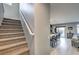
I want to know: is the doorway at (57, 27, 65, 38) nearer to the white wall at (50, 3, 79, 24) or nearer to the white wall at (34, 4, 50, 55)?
the white wall at (50, 3, 79, 24)

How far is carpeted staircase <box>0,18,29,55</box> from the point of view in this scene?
290cm

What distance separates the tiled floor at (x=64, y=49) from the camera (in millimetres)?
2682

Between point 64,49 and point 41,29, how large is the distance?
0.76 m

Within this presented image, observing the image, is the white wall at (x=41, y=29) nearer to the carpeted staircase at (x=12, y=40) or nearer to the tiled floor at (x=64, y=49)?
the tiled floor at (x=64, y=49)

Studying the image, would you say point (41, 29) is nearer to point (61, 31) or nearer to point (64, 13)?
point (61, 31)

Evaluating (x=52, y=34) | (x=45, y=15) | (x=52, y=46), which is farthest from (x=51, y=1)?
(x=52, y=46)

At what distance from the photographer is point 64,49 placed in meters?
2.77

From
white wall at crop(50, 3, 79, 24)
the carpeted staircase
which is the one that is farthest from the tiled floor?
the carpeted staircase

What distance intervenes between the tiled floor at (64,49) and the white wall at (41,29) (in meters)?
0.24

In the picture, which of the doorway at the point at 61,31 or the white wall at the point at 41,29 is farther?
the white wall at the point at 41,29

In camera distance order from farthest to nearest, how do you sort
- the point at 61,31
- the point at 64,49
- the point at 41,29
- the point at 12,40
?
the point at 12,40 < the point at 41,29 < the point at 64,49 < the point at 61,31

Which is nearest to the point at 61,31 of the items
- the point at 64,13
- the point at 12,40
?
the point at 64,13

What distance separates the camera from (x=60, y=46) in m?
2.79

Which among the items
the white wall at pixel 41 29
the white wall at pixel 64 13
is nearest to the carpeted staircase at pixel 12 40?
the white wall at pixel 41 29
